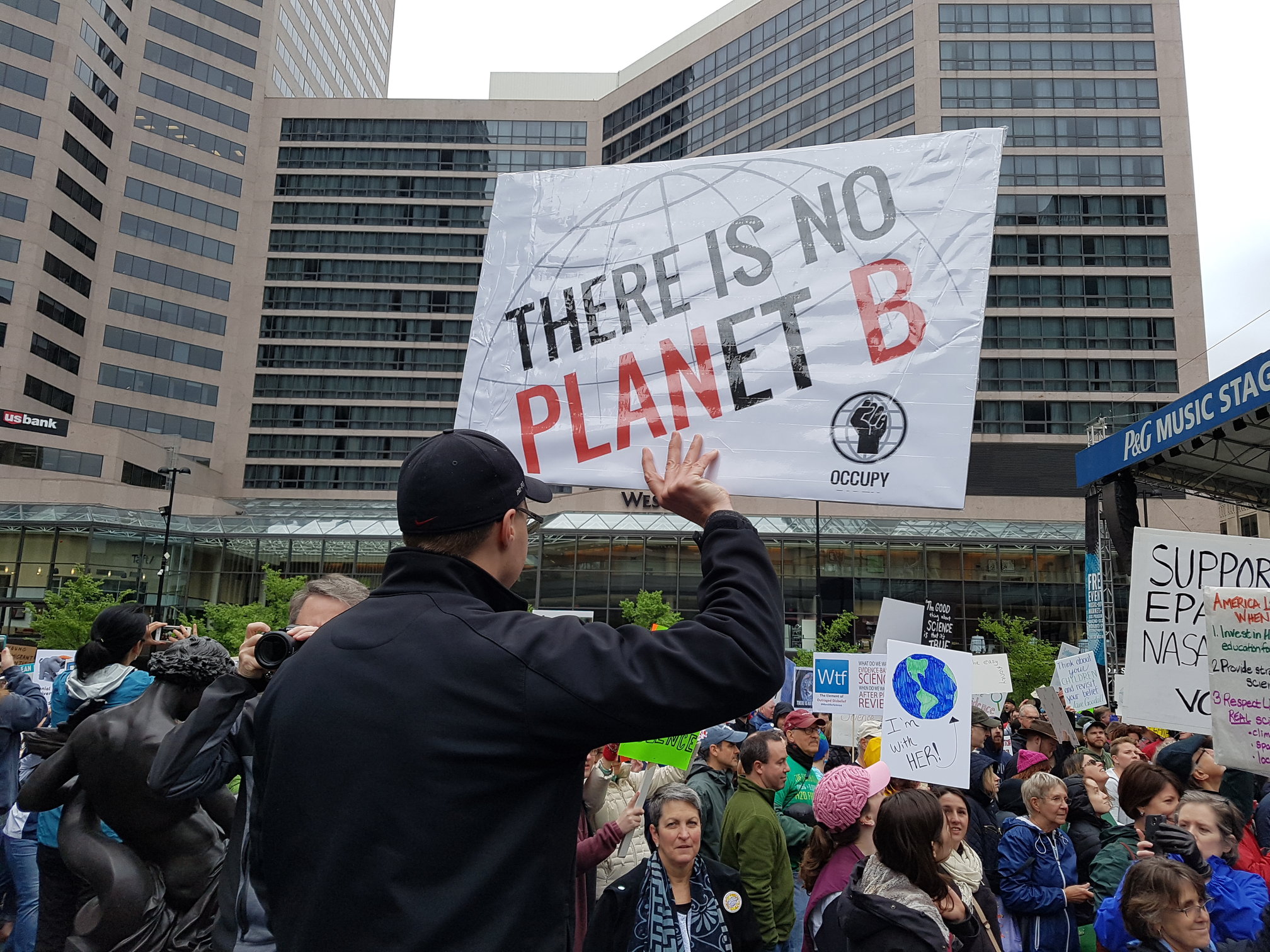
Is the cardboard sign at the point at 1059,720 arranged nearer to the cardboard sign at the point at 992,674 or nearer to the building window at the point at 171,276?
the cardboard sign at the point at 992,674

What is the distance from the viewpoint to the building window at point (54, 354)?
58281 millimetres

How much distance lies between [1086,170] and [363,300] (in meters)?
48.2

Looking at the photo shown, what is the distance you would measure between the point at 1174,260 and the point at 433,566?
62.4 metres

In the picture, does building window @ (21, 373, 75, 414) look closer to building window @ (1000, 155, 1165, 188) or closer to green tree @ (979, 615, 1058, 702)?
green tree @ (979, 615, 1058, 702)

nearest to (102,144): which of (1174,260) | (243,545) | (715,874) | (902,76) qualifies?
(243,545)

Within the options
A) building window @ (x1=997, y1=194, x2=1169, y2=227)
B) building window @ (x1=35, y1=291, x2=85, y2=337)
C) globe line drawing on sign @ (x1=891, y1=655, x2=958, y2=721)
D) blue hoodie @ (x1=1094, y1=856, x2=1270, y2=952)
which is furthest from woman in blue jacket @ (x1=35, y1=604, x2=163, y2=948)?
building window @ (x1=35, y1=291, x2=85, y2=337)

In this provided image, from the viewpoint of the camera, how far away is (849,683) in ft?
32.6

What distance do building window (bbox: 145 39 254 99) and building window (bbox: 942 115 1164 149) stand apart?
163 feet

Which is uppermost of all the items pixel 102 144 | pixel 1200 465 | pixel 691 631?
pixel 102 144

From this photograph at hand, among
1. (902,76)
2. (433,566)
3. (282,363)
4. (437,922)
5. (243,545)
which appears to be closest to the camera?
(437,922)

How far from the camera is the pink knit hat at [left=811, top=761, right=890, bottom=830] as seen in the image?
4562 millimetres

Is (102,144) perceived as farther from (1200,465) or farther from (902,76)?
(1200,465)

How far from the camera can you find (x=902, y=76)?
185 feet

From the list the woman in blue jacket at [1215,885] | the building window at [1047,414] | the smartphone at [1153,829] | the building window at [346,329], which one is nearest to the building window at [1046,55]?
the building window at [1047,414]
